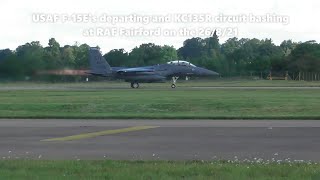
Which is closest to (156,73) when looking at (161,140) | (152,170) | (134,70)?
(134,70)

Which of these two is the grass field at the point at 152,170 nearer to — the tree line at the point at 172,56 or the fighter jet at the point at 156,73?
the tree line at the point at 172,56

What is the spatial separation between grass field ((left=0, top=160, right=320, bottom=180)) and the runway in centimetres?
160

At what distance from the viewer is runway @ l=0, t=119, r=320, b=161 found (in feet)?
44.6

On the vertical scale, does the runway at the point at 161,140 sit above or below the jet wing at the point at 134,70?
below

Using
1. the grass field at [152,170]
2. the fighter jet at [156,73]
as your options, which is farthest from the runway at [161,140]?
the fighter jet at [156,73]

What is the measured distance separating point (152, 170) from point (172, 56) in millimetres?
115759

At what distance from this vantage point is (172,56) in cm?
12600

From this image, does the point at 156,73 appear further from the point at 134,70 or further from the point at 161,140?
→ the point at 161,140

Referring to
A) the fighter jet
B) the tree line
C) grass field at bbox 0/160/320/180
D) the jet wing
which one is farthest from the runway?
the fighter jet

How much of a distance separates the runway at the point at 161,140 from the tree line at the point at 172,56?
2.27 meters

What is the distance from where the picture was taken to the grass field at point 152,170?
9.89m

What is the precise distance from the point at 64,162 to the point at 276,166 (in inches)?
166

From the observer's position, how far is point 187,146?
15.2 m

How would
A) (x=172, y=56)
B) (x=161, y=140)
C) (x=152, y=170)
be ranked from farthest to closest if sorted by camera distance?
(x=172, y=56), (x=161, y=140), (x=152, y=170)
